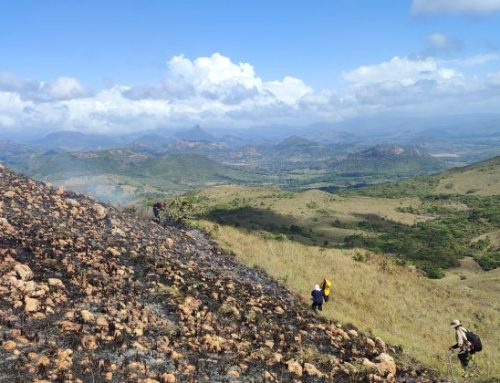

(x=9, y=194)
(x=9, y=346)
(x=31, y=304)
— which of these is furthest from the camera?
(x=9, y=194)

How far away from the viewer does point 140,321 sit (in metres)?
12.0

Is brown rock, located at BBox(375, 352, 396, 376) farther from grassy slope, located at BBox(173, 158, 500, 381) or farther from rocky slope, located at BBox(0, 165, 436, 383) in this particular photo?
grassy slope, located at BBox(173, 158, 500, 381)

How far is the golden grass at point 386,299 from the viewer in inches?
710

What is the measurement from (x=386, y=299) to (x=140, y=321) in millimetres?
16133

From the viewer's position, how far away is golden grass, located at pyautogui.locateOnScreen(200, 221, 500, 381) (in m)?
18.0

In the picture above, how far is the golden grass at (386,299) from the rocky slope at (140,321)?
114 inches

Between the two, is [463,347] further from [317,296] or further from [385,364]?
[317,296]

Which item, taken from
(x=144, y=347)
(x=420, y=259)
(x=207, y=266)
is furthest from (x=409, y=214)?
(x=144, y=347)

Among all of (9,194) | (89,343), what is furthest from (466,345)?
(9,194)

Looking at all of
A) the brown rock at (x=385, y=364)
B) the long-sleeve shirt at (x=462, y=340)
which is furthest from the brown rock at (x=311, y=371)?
the long-sleeve shirt at (x=462, y=340)

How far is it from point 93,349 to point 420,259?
2658 inches

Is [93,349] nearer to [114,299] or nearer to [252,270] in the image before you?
[114,299]

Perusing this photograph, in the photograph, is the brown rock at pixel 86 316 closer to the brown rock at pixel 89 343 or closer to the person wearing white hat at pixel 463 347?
the brown rock at pixel 89 343

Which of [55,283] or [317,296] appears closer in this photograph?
[55,283]
